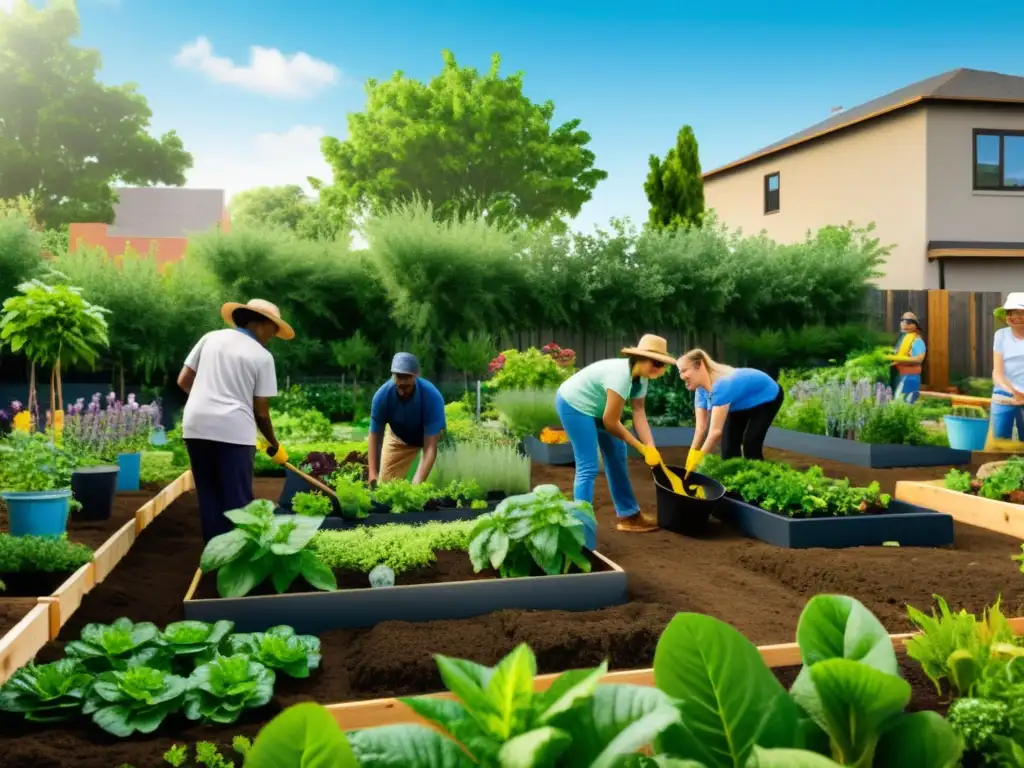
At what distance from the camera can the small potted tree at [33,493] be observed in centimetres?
513

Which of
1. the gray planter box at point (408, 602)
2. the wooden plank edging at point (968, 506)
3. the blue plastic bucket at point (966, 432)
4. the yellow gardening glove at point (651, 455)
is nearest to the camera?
the gray planter box at point (408, 602)

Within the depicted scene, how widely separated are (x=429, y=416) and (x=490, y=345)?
292 inches

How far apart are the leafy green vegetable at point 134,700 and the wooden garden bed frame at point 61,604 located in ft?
2.07

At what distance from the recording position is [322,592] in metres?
4.17

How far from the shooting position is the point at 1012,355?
8.28m

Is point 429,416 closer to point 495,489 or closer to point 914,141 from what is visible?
point 495,489

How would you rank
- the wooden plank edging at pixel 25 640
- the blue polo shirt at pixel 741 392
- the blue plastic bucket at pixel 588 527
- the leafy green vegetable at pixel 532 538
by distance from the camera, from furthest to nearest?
the blue polo shirt at pixel 741 392, the blue plastic bucket at pixel 588 527, the leafy green vegetable at pixel 532 538, the wooden plank edging at pixel 25 640

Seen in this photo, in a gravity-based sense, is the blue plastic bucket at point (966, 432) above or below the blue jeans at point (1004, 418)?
below

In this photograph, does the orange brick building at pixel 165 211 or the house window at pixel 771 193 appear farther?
the orange brick building at pixel 165 211

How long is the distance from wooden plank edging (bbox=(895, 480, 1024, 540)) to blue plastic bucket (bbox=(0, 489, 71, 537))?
5670mm

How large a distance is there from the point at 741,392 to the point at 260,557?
174 inches

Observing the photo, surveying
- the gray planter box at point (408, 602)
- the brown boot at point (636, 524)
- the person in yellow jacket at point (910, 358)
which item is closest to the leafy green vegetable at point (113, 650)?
the gray planter box at point (408, 602)

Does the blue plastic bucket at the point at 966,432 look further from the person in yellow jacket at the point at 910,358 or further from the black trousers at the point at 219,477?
the black trousers at the point at 219,477

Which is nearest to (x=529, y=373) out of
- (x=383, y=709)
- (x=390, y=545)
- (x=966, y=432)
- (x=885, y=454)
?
(x=885, y=454)
